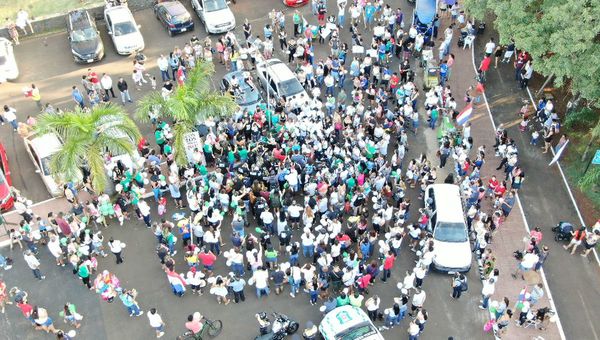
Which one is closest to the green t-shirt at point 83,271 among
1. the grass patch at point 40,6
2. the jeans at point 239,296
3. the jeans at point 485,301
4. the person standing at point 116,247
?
the person standing at point 116,247

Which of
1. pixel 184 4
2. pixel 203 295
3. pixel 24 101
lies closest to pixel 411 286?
pixel 203 295

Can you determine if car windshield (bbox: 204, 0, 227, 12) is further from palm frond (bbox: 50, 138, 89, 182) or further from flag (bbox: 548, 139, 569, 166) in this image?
flag (bbox: 548, 139, 569, 166)

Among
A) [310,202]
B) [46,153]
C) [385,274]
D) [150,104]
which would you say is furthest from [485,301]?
[46,153]

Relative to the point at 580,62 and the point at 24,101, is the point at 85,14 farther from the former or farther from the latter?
the point at 580,62

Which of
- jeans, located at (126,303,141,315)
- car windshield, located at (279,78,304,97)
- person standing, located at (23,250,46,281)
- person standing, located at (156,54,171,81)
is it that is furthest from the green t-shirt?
person standing, located at (156,54,171,81)

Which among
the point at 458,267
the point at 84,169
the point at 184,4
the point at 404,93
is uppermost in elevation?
the point at 184,4

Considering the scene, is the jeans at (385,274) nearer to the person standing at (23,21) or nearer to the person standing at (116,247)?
the person standing at (116,247)

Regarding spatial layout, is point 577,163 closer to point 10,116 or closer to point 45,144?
point 45,144
